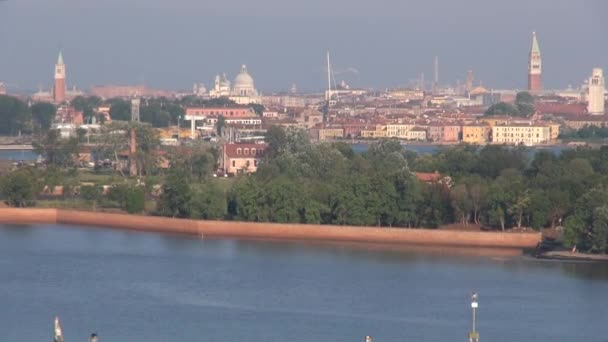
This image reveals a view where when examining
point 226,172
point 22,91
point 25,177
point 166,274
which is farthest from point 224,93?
point 166,274

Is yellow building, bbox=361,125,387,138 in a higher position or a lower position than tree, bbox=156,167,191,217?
higher

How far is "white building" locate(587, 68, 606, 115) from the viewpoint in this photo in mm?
53572

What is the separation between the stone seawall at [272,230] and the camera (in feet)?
54.0

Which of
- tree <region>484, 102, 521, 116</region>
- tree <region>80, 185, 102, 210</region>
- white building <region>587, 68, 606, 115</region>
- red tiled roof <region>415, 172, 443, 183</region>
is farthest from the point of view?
white building <region>587, 68, 606, 115</region>

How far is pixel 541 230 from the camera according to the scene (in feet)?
54.7

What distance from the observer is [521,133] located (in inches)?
1599

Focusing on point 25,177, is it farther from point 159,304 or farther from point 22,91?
point 22,91

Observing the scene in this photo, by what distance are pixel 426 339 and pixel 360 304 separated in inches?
63.9

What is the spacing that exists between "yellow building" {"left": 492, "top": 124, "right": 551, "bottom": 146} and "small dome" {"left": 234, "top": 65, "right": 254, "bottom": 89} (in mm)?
18142

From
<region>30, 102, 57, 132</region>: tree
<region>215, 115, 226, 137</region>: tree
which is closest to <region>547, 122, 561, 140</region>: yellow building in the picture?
<region>215, 115, 226, 137</region>: tree

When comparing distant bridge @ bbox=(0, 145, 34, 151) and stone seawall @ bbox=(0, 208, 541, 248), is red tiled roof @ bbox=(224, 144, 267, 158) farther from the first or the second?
distant bridge @ bbox=(0, 145, 34, 151)

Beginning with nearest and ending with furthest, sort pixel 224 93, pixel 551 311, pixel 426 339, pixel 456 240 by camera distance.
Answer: pixel 426 339, pixel 551 311, pixel 456 240, pixel 224 93

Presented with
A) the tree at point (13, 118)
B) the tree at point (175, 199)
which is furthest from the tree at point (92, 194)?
the tree at point (13, 118)

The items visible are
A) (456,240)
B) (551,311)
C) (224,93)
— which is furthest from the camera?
(224,93)
